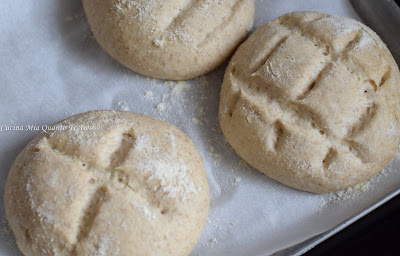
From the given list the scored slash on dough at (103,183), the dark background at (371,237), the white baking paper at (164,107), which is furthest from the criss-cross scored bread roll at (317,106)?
the scored slash on dough at (103,183)

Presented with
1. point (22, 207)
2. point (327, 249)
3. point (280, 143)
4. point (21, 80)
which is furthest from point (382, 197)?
point (21, 80)

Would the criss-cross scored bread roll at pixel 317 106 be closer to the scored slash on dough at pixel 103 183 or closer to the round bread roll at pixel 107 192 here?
the round bread roll at pixel 107 192

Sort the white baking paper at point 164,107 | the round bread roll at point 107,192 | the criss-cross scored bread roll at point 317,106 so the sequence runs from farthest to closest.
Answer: the white baking paper at point 164,107 < the criss-cross scored bread roll at point 317,106 < the round bread roll at point 107,192

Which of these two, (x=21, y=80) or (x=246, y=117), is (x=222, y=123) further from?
(x=21, y=80)

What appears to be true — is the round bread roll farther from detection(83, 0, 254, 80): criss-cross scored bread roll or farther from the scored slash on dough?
detection(83, 0, 254, 80): criss-cross scored bread roll

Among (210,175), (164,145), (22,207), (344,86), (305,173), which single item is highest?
(344,86)
